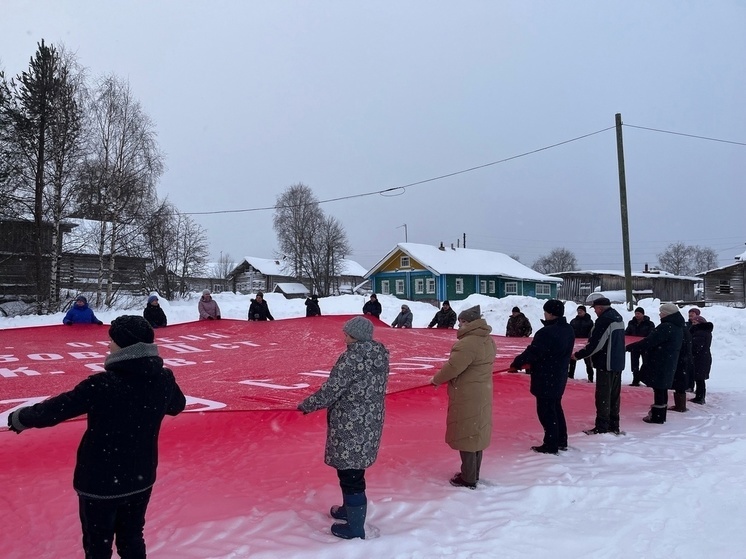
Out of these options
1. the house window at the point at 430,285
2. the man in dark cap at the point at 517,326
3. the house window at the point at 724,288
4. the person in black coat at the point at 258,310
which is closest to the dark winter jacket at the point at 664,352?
the man in dark cap at the point at 517,326

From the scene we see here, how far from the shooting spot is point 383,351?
3.48 metres

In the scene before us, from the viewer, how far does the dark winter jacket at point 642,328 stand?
30.7 feet

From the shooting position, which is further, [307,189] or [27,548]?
[307,189]

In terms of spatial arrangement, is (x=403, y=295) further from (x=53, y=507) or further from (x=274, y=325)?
(x=53, y=507)

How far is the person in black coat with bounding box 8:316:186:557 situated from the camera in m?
2.39

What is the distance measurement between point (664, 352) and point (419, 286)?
33.3 meters

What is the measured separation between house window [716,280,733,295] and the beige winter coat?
4076 cm

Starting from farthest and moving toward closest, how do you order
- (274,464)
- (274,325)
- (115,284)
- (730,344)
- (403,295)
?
(403,295) → (115,284) → (730,344) → (274,325) → (274,464)

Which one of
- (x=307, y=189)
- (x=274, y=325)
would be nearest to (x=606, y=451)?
(x=274, y=325)

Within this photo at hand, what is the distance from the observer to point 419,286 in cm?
3981

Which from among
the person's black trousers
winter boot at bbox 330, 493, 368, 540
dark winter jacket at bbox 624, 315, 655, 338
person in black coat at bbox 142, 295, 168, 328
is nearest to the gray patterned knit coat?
winter boot at bbox 330, 493, 368, 540

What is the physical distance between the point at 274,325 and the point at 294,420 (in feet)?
20.0

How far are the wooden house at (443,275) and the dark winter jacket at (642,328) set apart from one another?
87.5ft

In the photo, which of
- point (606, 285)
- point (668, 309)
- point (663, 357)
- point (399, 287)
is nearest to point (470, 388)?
point (663, 357)
